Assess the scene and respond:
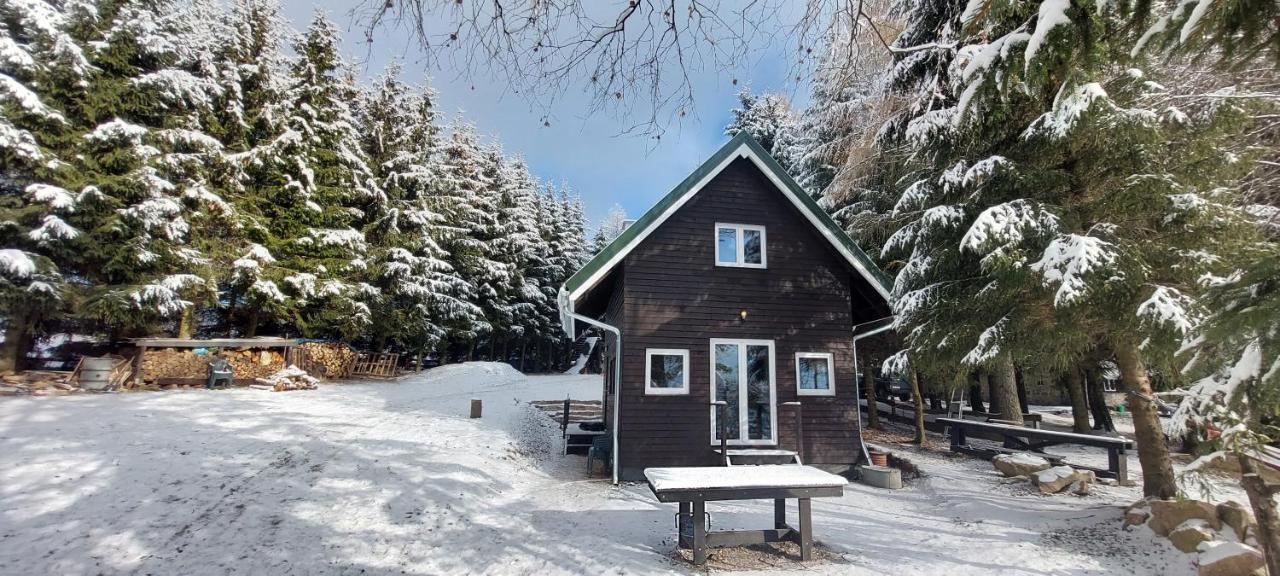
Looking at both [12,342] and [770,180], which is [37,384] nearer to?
[12,342]

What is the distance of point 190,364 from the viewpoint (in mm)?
15805

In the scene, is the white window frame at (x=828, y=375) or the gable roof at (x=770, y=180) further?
the white window frame at (x=828, y=375)

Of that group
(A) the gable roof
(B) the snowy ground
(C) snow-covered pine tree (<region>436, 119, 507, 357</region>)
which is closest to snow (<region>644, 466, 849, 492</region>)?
(B) the snowy ground

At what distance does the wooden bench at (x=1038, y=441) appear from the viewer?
8.94 meters

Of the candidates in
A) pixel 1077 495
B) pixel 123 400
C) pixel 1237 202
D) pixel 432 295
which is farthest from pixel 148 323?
pixel 1237 202

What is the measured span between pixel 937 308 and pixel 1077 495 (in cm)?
365

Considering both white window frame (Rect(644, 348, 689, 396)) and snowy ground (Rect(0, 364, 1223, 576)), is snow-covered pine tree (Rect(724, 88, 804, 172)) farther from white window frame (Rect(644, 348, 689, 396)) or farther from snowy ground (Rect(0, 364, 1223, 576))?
snowy ground (Rect(0, 364, 1223, 576))

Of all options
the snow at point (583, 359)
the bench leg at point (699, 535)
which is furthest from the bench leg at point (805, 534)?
the snow at point (583, 359)

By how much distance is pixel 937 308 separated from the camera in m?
8.54

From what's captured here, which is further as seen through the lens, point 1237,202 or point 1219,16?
point 1237,202

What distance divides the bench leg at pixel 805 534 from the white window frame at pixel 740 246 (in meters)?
5.24

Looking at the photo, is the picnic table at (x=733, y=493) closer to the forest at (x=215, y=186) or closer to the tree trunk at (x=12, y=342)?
the forest at (x=215, y=186)

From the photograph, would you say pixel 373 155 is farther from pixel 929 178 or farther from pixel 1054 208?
pixel 1054 208

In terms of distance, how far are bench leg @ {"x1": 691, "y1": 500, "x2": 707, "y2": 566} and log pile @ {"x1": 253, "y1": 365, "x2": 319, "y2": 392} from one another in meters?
15.1
